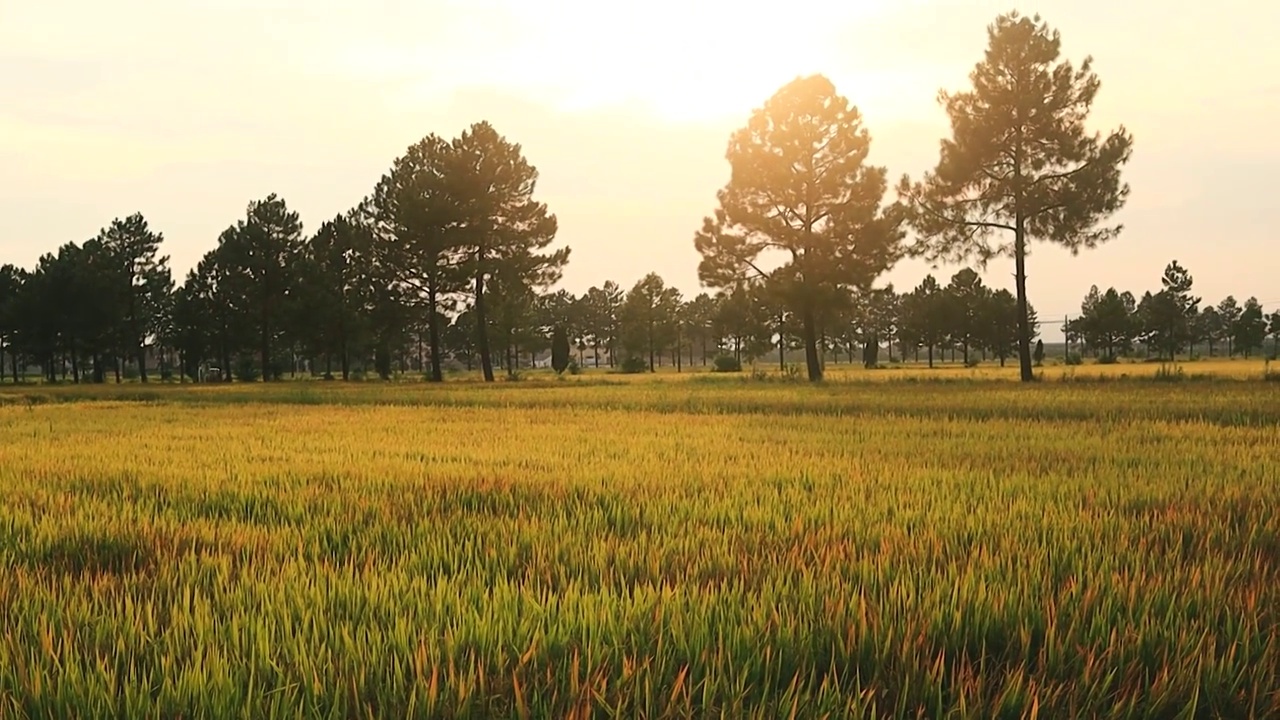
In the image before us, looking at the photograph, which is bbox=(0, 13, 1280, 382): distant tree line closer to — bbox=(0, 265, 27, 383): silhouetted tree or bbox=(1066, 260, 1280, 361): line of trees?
bbox=(0, 265, 27, 383): silhouetted tree

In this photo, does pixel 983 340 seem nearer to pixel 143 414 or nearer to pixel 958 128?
pixel 958 128

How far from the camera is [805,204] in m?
34.4

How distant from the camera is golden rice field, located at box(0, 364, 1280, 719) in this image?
2287mm

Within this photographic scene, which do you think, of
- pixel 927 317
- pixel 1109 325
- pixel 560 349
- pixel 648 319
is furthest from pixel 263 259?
pixel 1109 325

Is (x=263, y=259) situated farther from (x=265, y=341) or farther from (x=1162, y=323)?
(x=1162, y=323)

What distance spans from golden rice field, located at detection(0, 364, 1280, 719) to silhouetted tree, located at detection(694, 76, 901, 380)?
86.4ft

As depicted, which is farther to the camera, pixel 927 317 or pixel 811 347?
pixel 927 317

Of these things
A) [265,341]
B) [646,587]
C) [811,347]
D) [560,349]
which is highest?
[265,341]

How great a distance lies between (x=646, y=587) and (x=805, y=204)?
108 feet

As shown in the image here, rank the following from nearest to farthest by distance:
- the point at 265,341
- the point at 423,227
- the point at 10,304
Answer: the point at 423,227 → the point at 265,341 → the point at 10,304

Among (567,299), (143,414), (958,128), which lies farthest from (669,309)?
(143,414)

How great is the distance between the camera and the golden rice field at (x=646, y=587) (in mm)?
2287

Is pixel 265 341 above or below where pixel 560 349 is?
above

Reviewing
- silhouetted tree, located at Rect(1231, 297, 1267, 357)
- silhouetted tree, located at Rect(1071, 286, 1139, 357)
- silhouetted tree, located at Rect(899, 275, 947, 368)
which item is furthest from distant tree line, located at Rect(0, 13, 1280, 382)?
silhouetted tree, located at Rect(1231, 297, 1267, 357)
